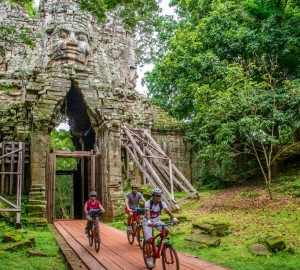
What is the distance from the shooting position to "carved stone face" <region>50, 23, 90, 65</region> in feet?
54.2

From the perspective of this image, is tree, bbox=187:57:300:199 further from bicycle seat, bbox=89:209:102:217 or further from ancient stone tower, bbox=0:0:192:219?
bicycle seat, bbox=89:209:102:217

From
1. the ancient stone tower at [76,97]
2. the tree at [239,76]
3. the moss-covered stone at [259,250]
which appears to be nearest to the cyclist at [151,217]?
the moss-covered stone at [259,250]

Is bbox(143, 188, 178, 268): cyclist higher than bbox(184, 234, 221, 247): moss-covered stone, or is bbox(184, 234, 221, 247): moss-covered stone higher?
bbox(143, 188, 178, 268): cyclist

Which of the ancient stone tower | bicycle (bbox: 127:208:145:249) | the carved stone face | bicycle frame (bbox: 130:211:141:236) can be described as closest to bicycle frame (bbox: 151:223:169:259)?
bicycle (bbox: 127:208:145:249)

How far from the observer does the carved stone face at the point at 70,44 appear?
1653cm

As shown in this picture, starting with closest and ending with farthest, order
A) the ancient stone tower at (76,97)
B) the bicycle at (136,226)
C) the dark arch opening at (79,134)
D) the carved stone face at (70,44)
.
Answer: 1. the bicycle at (136,226)
2. the ancient stone tower at (76,97)
3. the dark arch opening at (79,134)
4. the carved stone face at (70,44)

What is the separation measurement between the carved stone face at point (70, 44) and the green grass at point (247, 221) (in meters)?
8.97

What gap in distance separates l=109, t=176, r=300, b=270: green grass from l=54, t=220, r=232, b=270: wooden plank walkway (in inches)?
19.3

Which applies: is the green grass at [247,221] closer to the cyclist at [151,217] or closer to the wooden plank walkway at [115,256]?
the wooden plank walkway at [115,256]

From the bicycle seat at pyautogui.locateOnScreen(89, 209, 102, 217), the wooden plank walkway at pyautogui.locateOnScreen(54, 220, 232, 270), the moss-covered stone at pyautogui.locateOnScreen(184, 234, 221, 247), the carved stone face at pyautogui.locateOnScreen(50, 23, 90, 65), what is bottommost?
the wooden plank walkway at pyautogui.locateOnScreen(54, 220, 232, 270)

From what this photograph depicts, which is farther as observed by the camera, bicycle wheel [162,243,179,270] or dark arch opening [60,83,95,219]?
dark arch opening [60,83,95,219]

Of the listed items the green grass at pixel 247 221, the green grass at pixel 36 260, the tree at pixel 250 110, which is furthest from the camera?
the tree at pixel 250 110

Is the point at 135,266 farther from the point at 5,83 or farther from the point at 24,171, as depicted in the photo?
the point at 5,83

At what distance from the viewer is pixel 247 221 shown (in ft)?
31.3
